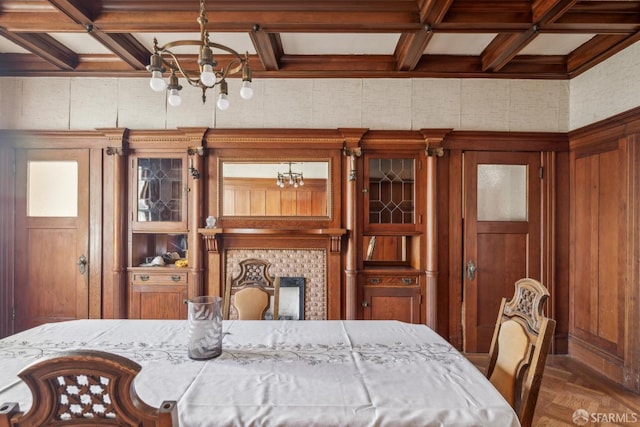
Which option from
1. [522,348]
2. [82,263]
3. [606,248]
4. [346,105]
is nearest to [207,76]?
[522,348]

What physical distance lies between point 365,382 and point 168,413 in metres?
0.78

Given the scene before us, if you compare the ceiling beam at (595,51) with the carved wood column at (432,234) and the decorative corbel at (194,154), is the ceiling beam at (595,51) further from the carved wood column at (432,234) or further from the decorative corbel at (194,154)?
the decorative corbel at (194,154)

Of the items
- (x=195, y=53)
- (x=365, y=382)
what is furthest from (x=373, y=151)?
(x=365, y=382)

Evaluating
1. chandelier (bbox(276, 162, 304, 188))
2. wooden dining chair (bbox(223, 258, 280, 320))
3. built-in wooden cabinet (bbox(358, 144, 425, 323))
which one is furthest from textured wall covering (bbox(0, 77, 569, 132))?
wooden dining chair (bbox(223, 258, 280, 320))

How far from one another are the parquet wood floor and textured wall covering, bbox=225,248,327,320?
1.56 metres

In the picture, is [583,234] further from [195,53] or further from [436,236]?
[195,53]

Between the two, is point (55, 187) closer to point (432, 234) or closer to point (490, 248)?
point (432, 234)

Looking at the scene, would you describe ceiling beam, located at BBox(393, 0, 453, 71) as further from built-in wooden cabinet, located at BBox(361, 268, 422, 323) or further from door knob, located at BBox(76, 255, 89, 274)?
door knob, located at BBox(76, 255, 89, 274)

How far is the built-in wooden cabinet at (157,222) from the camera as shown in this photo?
11.3 feet

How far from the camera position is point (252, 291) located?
7.73 feet

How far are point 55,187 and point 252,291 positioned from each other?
2544 mm

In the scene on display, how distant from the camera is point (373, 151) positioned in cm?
348

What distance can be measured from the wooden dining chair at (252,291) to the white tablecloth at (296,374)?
0.28 metres

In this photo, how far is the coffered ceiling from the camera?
2.51m
